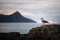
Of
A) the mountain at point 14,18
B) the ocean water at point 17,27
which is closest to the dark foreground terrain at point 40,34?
the ocean water at point 17,27

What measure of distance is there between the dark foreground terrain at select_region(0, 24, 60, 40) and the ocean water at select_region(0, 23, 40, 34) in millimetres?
60

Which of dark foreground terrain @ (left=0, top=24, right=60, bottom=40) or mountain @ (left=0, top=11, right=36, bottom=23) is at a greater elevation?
mountain @ (left=0, top=11, right=36, bottom=23)

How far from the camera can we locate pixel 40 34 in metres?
2.37

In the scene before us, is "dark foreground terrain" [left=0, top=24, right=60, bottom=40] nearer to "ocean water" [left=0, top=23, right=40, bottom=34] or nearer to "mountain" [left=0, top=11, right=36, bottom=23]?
"ocean water" [left=0, top=23, right=40, bottom=34]

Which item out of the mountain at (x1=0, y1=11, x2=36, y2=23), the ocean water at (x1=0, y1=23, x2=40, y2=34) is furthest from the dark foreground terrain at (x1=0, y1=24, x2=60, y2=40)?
the mountain at (x1=0, y1=11, x2=36, y2=23)

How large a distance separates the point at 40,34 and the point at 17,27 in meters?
0.46

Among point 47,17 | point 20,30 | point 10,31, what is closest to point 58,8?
point 47,17

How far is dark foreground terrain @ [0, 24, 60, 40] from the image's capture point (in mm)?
2352

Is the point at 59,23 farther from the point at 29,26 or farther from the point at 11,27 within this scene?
the point at 11,27

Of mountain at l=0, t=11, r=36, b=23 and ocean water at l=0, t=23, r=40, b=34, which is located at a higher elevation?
mountain at l=0, t=11, r=36, b=23

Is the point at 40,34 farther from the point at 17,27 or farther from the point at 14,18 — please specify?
the point at 14,18

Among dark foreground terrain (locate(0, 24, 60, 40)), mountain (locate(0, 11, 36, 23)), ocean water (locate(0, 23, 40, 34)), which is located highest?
mountain (locate(0, 11, 36, 23))

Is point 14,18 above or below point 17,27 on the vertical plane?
above

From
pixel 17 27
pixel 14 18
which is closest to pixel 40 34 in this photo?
pixel 17 27
